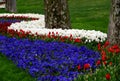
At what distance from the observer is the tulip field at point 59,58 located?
9.27 metres

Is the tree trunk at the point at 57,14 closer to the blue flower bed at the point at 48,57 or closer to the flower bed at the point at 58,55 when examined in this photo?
the flower bed at the point at 58,55

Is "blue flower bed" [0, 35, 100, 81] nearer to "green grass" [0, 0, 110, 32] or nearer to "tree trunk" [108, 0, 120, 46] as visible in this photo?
"tree trunk" [108, 0, 120, 46]

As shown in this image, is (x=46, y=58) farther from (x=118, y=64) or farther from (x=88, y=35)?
(x=88, y=35)

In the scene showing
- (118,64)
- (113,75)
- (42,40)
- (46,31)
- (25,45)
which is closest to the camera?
(113,75)

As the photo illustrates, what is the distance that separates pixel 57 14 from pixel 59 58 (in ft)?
20.7

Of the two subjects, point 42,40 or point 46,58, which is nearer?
point 46,58

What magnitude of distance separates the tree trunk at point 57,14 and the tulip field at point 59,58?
6.62 feet

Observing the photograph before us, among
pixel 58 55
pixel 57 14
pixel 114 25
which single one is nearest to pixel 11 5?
pixel 57 14

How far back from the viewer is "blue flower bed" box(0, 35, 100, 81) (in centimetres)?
985

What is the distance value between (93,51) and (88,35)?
2.97 m

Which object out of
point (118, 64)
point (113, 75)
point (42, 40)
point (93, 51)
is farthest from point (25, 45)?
point (113, 75)

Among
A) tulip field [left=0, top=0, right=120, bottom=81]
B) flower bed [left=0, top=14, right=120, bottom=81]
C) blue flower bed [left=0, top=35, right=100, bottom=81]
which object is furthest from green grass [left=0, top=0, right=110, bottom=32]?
blue flower bed [left=0, top=35, right=100, bottom=81]

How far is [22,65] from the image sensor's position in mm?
10898

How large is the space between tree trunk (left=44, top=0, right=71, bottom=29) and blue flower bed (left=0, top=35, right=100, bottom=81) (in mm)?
3486
